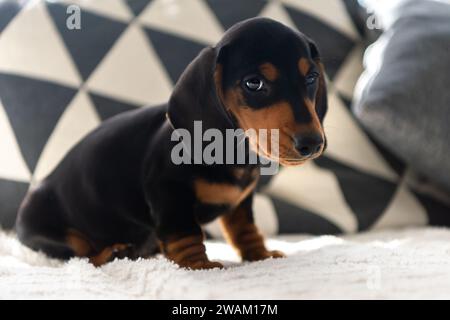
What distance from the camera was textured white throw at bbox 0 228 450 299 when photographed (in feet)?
2.46

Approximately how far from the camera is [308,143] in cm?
Result: 76

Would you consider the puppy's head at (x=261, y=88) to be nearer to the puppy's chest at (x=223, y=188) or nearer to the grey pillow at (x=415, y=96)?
the puppy's chest at (x=223, y=188)

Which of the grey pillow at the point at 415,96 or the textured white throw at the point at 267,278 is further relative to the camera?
the grey pillow at the point at 415,96

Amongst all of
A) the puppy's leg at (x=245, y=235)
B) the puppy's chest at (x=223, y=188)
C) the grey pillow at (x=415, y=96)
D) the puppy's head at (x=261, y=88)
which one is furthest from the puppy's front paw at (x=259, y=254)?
the grey pillow at (x=415, y=96)

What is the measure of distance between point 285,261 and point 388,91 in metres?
0.56

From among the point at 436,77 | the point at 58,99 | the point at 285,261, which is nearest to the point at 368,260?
the point at 285,261

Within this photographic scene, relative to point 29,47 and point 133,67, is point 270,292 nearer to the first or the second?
point 133,67

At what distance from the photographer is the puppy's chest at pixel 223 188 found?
3.03 feet

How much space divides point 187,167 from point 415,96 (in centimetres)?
64

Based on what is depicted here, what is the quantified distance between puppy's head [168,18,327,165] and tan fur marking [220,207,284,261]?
10.5 inches

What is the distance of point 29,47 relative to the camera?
1.44 metres

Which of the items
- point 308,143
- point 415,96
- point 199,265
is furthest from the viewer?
point 415,96

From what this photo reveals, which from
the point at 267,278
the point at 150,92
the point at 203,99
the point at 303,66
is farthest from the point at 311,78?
the point at 150,92

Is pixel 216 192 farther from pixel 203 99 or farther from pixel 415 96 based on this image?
pixel 415 96
